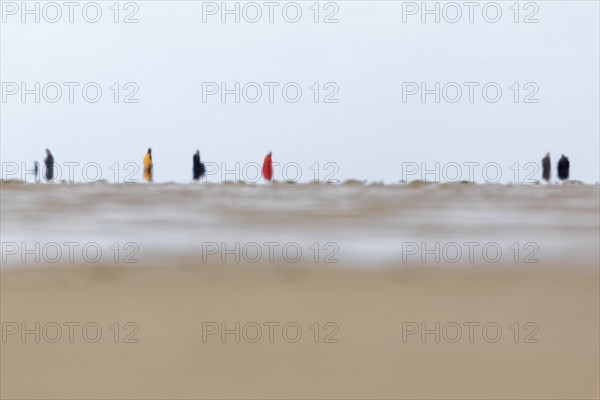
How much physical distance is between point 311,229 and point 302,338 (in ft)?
18.9

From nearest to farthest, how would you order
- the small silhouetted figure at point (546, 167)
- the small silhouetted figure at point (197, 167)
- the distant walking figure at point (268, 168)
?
the distant walking figure at point (268, 168) < the small silhouetted figure at point (197, 167) < the small silhouetted figure at point (546, 167)

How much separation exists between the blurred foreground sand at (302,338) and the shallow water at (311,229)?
0.98 metres

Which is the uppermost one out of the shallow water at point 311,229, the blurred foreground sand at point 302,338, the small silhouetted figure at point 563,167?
the small silhouetted figure at point 563,167

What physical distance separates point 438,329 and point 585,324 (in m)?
0.94

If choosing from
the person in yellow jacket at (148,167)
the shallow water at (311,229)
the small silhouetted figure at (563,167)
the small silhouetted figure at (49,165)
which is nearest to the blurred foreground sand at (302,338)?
the shallow water at (311,229)

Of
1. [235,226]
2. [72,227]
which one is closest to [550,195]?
[235,226]

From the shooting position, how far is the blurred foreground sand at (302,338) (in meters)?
4.36

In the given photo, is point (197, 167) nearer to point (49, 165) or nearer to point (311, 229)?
point (49, 165)

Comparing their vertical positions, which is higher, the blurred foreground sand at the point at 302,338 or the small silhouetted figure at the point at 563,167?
the small silhouetted figure at the point at 563,167

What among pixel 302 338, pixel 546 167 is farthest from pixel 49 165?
pixel 302 338

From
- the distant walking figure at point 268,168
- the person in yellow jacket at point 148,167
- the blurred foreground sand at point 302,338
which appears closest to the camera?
the blurred foreground sand at point 302,338

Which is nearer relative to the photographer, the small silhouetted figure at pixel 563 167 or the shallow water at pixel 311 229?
the shallow water at pixel 311 229

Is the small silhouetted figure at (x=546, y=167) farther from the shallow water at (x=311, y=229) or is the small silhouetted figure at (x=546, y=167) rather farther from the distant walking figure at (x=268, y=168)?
the shallow water at (x=311, y=229)

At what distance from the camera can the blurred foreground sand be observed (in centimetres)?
436
